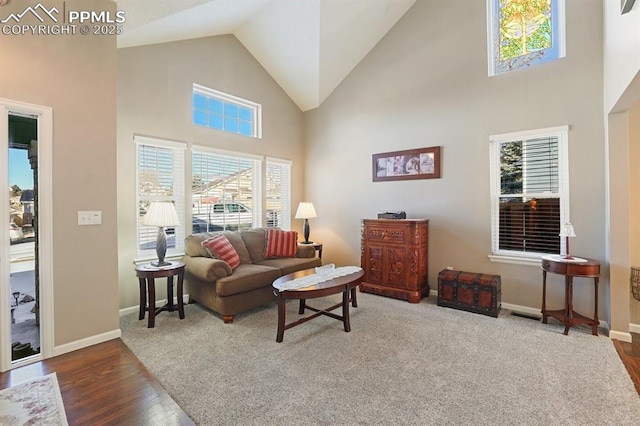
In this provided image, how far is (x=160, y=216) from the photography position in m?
3.36

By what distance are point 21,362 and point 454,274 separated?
444 cm

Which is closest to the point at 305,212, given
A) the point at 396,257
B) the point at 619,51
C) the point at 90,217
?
the point at 396,257

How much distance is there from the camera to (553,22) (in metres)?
3.56

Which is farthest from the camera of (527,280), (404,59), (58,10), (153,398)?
(404,59)

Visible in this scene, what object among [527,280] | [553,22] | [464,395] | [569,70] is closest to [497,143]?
[569,70]

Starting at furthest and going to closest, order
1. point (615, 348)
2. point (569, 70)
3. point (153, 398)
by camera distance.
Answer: point (569, 70) < point (615, 348) < point (153, 398)

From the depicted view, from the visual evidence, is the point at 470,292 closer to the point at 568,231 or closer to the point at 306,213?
the point at 568,231

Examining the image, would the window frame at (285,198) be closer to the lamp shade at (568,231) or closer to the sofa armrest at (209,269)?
the sofa armrest at (209,269)

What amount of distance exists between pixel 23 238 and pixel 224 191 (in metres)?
2.48

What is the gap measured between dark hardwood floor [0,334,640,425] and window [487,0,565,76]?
331cm

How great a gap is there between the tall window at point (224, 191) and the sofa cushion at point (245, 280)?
1.12 meters

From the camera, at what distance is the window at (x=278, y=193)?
5418 millimetres

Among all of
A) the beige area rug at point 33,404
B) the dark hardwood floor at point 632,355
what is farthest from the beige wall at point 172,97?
the dark hardwood floor at point 632,355

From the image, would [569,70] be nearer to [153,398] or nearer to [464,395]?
[464,395]
